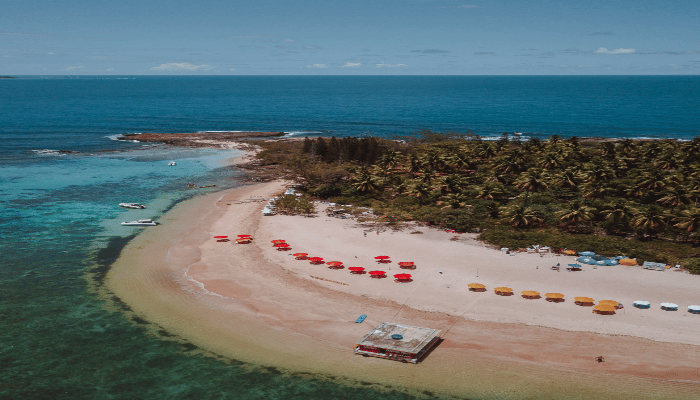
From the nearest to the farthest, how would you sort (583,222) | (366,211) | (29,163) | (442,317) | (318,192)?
1. (442,317)
2. (583,222)
3. (366,211)
4. (318,192)
5. (29,163)

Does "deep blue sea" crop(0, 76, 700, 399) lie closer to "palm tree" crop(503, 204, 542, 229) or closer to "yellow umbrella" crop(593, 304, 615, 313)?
"yellow umbrella" crop(593, 304, 615, 313)

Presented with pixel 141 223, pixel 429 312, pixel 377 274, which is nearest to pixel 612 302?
pixel 429 312

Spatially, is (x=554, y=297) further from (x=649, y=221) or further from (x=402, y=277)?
(x=649, y=221)

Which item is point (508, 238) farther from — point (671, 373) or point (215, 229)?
point (215, 229)

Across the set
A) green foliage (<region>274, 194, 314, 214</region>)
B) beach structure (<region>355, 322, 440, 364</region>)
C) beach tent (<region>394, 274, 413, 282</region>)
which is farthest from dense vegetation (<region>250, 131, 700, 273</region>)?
beach structure (<region>355, 322, 440, 364</region>)

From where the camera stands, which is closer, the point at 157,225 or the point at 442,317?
the point at 442,317

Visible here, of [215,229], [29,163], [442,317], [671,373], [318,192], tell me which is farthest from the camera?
[29,163]

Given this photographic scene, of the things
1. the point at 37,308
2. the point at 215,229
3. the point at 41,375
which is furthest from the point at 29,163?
the point at 41,375

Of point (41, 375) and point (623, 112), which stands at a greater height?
point (623, 112)
